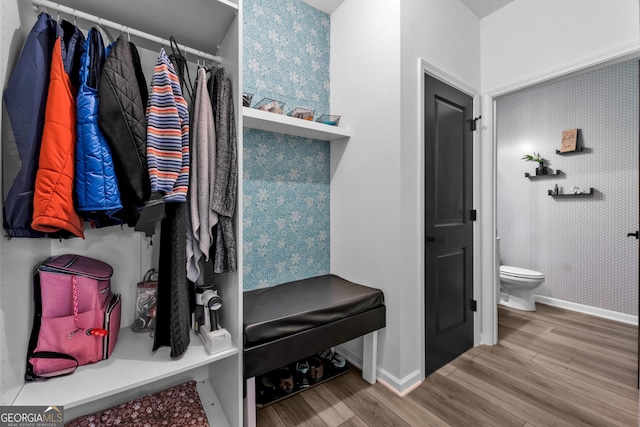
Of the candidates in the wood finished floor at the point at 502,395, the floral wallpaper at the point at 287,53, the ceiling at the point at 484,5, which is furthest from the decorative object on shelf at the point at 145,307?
the ceiling at the point at 484,5

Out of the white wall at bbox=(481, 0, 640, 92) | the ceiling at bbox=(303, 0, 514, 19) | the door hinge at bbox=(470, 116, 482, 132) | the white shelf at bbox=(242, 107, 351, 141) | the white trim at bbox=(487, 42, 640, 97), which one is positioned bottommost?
the white shelf at bbox=(242, 107, 351, 141)

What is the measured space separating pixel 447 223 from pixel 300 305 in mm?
1259

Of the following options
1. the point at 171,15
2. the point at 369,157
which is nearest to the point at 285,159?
the point at 369,157

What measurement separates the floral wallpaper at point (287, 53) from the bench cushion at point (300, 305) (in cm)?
130

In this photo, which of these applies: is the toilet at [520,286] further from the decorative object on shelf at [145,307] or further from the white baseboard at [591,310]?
the decorative object on shelf at [145,307]

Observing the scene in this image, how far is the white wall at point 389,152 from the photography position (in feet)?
5.80

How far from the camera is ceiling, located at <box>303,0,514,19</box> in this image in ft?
7.19

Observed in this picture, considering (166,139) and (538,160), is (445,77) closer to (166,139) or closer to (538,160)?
(166,139)

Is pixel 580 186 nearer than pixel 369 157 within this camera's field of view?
No

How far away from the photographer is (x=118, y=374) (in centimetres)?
107

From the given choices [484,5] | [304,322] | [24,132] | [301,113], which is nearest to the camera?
[24,132]

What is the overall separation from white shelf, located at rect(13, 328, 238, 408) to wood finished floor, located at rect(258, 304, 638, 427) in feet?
2.27

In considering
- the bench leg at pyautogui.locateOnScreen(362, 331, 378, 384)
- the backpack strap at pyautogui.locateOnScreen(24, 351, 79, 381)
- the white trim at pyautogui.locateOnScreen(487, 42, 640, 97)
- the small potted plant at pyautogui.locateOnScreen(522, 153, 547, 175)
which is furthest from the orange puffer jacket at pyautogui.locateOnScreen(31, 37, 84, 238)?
the small potted plant at pyautogui.locateOnScreen(522, 153, 547, 175)

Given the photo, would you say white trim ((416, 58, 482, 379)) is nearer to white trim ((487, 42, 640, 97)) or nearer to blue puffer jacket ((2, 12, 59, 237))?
white trim ((487, 42, 640, 97))
